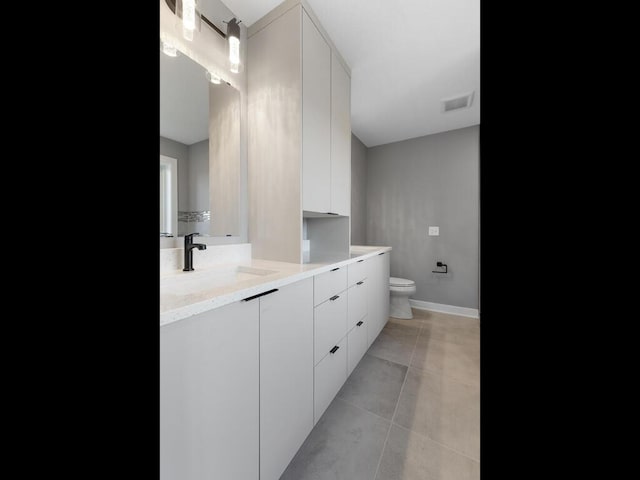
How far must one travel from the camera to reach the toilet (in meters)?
2.72

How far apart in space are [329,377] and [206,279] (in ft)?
2.74

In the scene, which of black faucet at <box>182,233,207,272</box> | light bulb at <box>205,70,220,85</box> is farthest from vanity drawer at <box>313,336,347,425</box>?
light bulb at <box>205,70,220,85</box>

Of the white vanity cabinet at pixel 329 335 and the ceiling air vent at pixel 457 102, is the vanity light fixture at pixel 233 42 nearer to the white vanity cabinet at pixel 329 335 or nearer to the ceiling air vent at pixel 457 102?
the white vanity cabinet at pixel 329 335

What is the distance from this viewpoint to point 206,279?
1.16 metres

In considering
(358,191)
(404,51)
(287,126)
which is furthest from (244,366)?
(358,191)

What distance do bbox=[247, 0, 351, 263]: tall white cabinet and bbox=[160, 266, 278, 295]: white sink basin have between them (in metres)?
0.25

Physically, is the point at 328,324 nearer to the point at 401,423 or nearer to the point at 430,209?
the point at 401,423

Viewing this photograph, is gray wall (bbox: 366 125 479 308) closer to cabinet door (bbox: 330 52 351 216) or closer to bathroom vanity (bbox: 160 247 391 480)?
cabinet door (bbox: 330 52 351 216)

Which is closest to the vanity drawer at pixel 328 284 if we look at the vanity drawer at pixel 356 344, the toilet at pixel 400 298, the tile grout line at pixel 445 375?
the vanity drawer at pixel 356 344

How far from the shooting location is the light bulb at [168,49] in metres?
1.10
